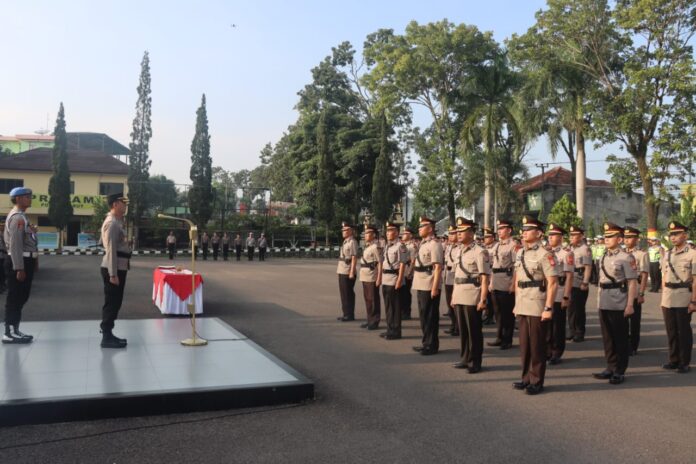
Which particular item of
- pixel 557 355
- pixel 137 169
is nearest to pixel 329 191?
pixel 137 169

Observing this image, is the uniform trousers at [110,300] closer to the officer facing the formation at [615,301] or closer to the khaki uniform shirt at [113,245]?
the khaki uniform shirt at [113,245]

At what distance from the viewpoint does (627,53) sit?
26.7m

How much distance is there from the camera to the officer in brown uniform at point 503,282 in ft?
29.9

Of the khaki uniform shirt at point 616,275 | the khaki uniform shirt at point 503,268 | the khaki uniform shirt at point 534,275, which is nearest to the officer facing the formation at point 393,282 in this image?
the khaki uniform shirt at point 503,268

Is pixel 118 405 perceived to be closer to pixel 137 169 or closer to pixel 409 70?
pixel 409 70

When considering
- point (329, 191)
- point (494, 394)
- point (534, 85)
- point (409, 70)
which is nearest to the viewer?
point (494, 394)

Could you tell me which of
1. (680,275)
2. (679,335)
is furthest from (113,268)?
(680,275)

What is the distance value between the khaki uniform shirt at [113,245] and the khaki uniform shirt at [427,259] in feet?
13.0

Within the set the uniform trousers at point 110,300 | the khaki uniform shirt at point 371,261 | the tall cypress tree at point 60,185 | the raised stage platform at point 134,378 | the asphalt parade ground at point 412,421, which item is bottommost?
the asphalt parade ground at point 412,421

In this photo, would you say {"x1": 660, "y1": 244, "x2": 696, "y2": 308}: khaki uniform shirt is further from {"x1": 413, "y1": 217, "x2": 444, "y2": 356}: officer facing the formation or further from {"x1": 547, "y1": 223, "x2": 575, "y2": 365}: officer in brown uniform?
{"x1": 413, "y1": 217, "x2": 444, "y2": 356}: officer facing the formation

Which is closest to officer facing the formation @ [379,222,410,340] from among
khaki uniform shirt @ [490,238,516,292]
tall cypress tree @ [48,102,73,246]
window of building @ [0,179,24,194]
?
khaki uniform shirt @ [490,238,516,292]

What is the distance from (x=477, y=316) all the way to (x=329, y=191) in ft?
104

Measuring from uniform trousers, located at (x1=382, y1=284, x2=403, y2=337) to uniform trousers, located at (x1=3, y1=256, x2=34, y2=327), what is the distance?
502cm

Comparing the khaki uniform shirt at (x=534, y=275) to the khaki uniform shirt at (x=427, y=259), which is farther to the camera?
the khaki uniform shirt at (x=427, y=259)
